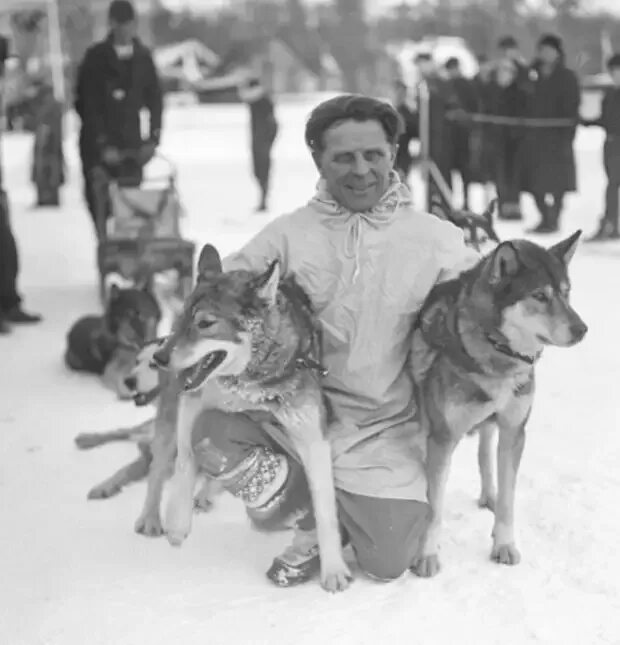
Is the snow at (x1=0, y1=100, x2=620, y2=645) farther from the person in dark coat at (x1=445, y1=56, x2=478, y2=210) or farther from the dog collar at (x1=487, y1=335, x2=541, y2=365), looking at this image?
the person in dark coat at (x1=445, y1=56, x2=478, y2=210)

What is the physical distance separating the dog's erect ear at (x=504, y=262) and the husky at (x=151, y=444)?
79 cm

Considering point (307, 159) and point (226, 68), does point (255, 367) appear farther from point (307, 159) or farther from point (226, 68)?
point (226, 68)

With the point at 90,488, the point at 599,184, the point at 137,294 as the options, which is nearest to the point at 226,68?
the point at 599,184

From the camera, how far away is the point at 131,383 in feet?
10.7

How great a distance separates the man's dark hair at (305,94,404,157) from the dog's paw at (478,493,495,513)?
1.08m

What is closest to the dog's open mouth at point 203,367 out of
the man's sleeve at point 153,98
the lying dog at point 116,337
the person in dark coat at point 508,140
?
the lying dog at point 116,337

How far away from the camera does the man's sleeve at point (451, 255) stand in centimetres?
212

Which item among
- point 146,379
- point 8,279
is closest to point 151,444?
point 146,379

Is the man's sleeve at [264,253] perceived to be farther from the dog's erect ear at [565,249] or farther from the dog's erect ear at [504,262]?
the dog's erect ear at [565,249]

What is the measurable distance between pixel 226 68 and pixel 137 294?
17.0 m

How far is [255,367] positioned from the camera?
1.92m

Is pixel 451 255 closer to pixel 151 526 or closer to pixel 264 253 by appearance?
pixel 264 253

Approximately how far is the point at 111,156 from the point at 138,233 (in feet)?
2.16

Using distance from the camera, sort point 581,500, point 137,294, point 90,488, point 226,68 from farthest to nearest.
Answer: point 226,68, point 137,294, point 90,488, point 581,500
